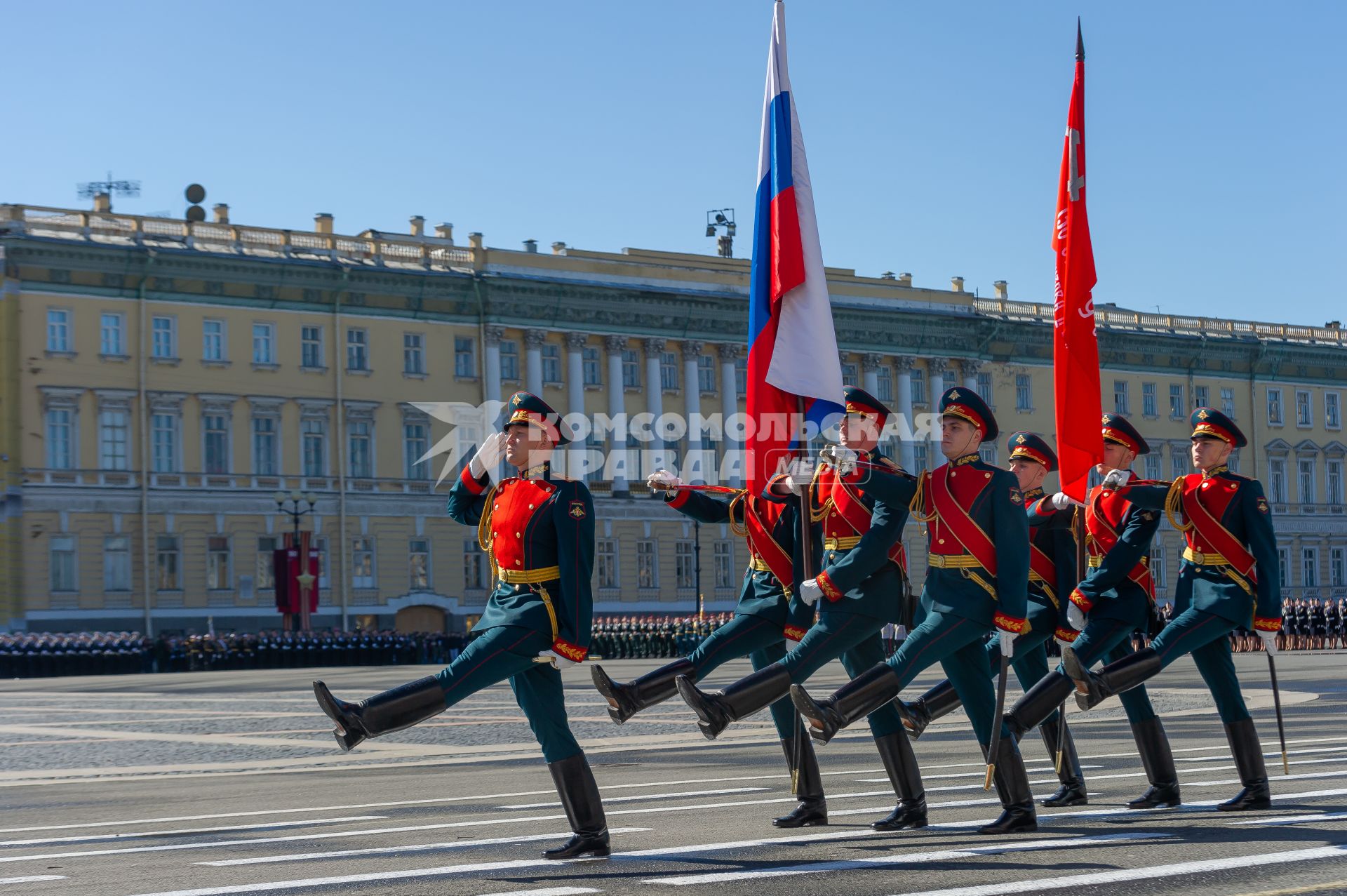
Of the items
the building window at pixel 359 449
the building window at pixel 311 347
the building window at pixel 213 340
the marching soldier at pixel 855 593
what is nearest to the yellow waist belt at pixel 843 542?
the marching soldier at pixel 855 593

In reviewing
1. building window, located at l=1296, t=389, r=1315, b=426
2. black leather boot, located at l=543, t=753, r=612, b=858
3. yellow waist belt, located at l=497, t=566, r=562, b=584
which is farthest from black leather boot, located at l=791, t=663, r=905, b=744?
building window, located at l=1296, t=389, r=1315, b=426

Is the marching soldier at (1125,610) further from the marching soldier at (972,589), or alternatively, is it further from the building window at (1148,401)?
the building window at (1148,401)

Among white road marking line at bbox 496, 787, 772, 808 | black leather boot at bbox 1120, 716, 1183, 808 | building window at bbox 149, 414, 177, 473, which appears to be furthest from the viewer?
building window at bbox 149, 414, 177, 473

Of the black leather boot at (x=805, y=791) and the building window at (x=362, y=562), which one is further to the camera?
the building window at (x=362, y=562)

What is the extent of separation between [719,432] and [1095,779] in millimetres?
47549

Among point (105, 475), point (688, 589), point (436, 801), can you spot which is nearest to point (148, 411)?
point (105, 475)

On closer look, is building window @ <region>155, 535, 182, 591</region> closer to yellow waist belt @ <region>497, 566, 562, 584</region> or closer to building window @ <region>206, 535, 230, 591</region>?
building window @ <region>206, 535, 230, 591</region>

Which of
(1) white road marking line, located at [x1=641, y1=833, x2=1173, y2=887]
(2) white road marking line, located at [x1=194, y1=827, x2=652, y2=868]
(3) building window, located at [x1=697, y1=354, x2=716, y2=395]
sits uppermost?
(3) building window, located at [x1=697, y1=354, x2=716, y2=395]

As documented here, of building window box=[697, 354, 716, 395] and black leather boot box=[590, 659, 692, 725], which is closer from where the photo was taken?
black leather boot box=[590, 659, 692, 725]

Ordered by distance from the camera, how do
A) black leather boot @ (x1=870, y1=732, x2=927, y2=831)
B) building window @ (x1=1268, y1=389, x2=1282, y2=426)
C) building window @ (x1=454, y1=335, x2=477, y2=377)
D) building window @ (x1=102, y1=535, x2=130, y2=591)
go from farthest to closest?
1. building window @ (x1=1268, y1=389, x2=1282, y2=426)
2. building window @ (x1=454, y1=335, x2=477, y2=377)
3. building window @ (x1=102, y1=535, x2=130, y2=591)
4. black leather boot @ (x1=870, y1=732, x2=927, y2=831)

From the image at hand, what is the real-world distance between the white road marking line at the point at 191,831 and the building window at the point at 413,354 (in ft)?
145

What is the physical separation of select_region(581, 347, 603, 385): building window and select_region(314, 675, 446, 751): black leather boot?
49528 millimetres

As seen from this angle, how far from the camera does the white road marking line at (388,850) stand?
7789mm

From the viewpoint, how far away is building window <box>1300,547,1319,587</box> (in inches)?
2783
